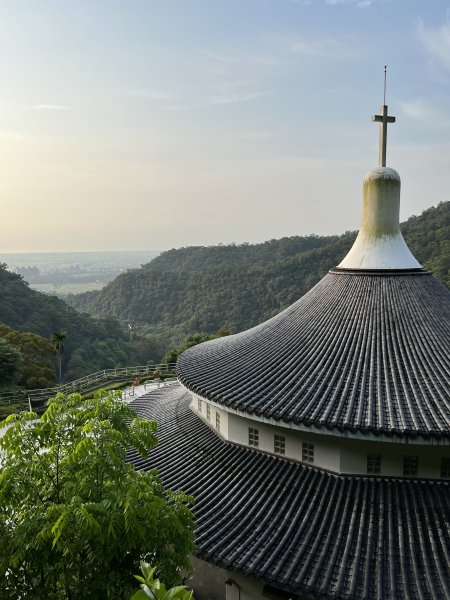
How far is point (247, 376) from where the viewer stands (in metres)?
12.2

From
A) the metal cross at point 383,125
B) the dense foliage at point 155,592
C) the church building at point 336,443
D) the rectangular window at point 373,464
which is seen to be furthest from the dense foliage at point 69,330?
the dense foliage at point 155,592

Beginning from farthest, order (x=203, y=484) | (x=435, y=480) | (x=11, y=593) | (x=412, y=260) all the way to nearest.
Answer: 1. (x=412, y=260)
2. (x=203, y=484)
3. (x=435, y=480)
4. (x=11, y=593)

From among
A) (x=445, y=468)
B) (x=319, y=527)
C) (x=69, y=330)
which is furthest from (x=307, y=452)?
(x=69, y=330)

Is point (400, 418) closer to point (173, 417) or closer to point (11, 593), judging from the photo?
point (11, 593)

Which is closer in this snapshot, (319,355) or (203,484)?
(203,484)

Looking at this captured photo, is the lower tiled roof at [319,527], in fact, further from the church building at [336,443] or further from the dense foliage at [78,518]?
the dense foliage at [78,518]

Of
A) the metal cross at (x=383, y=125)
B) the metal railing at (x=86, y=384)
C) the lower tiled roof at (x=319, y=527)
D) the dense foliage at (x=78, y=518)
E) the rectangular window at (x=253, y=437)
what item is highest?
the metal cross at (x=383, y=125)

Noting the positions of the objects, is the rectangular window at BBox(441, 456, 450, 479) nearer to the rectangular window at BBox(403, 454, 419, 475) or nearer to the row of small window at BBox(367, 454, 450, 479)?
the row of small window at BBox(367, 454, 450, 479)

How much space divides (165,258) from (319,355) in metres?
175

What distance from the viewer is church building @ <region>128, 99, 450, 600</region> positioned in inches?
337

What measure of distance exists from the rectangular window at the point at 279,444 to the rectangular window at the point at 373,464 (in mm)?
1970

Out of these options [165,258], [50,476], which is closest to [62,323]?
[50,476]

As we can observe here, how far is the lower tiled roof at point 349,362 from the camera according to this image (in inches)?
383

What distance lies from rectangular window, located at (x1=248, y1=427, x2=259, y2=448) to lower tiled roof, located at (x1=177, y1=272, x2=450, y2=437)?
3.98ft
